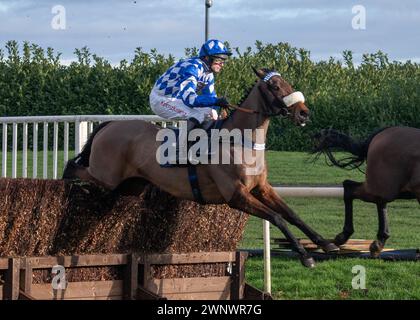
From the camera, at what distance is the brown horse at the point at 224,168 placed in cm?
633

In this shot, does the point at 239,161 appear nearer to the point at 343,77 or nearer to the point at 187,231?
the point at 187,231

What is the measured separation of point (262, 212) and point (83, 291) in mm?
1375

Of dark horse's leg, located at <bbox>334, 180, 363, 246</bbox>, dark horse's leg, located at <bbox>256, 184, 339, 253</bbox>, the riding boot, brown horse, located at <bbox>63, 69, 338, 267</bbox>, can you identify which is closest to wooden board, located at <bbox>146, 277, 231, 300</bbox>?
brown horse, located at <bbox>63, 69, 338, 267</bbox>

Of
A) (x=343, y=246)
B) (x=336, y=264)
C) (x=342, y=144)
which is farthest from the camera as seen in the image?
(x=343, y=246)

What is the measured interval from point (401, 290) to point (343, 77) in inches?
865

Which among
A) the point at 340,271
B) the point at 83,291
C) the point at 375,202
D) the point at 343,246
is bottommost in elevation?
the point at 340,271

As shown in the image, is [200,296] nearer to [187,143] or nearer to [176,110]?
[187,143]

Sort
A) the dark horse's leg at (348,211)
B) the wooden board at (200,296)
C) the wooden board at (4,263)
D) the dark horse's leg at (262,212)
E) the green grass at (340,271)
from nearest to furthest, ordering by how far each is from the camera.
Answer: the wooden board at (4,263)
the dark horse's leg at (262,212)
the wooden board at (200,296)
the dark horse's leg at (348,211)
the green grass at (340,271)

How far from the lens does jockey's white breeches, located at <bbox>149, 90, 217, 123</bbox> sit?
668 centimetres

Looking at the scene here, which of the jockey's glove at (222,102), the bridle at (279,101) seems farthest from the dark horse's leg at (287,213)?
the jockey's glove at (222,102)

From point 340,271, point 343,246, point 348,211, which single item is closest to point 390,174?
point 348,211

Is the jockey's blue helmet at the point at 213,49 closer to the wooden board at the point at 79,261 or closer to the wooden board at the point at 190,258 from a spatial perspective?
the wooden board at the point at 190,258

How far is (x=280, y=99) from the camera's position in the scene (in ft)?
21.0

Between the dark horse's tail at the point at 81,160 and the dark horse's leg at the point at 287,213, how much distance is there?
1484 mm
